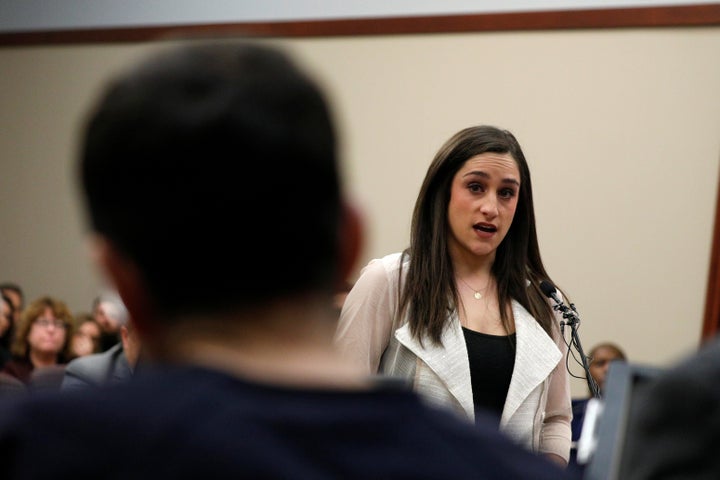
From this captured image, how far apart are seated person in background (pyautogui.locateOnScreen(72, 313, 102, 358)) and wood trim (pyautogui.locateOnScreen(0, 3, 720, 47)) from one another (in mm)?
1646

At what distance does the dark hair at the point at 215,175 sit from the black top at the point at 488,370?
1.71 metres

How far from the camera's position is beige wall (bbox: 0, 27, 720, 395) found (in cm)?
571

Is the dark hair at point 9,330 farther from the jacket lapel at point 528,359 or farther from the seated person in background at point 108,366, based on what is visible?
the jacket lapel at point 528,359

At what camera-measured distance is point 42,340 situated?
5207 mm

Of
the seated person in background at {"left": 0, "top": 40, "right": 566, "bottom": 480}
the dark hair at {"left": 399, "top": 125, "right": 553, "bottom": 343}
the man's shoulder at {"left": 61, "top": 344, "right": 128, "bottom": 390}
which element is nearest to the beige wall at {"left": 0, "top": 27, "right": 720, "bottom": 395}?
the man's shoulder at {"left": 61, "top": 344, "right": 128, "bottom": 390}

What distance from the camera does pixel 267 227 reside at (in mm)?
719

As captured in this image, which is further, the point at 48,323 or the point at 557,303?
the point at 48,323

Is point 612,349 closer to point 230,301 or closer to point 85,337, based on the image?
point 85,337

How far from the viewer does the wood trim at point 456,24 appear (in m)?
5.68

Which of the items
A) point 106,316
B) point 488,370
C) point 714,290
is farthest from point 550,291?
point 106,316

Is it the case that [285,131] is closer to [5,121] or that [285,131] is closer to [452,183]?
[452,183]

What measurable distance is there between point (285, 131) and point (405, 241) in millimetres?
5520

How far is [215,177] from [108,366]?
7.92 feet

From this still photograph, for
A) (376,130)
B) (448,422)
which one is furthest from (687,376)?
(376,130)
